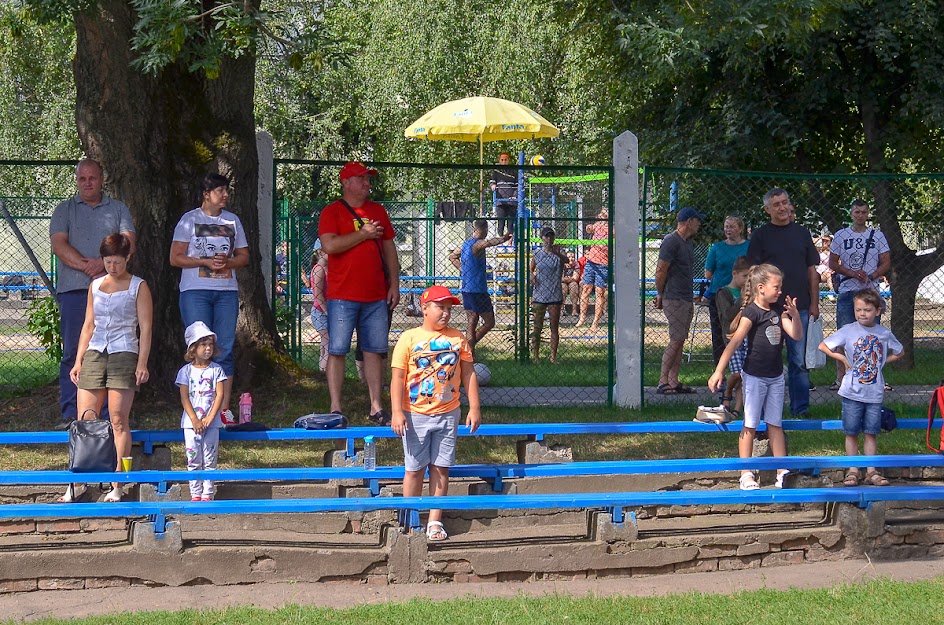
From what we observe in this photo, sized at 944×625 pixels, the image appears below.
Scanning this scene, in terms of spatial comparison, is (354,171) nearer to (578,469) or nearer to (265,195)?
(265,195)

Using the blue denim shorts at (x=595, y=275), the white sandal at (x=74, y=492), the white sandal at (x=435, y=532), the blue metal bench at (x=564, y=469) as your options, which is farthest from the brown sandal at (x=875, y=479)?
the blue denim shorts at (x=595, y=275)

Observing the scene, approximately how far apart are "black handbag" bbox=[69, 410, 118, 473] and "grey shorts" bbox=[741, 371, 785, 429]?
3.83 metres

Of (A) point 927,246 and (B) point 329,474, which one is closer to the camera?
(B) point 329,474

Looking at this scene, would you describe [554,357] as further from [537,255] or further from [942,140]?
[942,140]

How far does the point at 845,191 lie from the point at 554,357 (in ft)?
12.9

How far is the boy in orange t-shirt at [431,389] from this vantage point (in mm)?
6250

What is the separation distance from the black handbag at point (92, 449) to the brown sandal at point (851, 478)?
173 inches

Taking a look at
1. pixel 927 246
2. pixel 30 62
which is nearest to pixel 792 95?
pixel 927 246

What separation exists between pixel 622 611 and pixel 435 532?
4.07 ft

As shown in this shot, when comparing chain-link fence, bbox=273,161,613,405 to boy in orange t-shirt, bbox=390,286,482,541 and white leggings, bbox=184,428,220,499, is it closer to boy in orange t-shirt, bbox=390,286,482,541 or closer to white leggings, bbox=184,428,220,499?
boy in orange t-shirt, bbox=390,286,482,541

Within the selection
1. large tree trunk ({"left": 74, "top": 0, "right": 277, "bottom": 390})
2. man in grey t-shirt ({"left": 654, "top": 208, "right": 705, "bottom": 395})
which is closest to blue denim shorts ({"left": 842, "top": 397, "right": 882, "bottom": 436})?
man in grey t-shirt ({"left": 654, "top": 208, "right": 705, "bottom": 395})

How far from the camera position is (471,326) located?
1322 centimetres

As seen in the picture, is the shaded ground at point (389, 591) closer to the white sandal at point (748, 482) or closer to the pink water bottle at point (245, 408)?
the white sandal at point (748, 482)

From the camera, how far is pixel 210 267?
7785 mm
